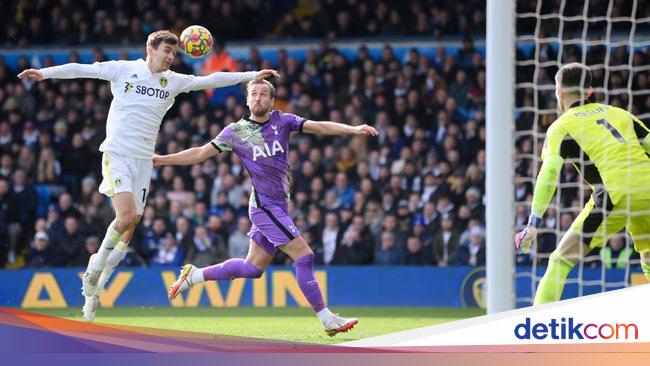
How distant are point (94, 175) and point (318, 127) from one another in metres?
10.3

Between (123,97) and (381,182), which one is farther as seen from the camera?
(381,182)

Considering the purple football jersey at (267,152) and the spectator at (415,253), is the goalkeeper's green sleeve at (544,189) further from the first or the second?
the spectator at (415,253)

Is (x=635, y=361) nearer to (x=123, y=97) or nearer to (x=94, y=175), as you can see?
(x=123, y=97)

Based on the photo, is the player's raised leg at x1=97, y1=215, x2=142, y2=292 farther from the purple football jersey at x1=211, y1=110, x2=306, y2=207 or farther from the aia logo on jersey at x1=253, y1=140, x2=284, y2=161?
the aia logo on jersey at x1=253, y1=140, x2=284, y2=161

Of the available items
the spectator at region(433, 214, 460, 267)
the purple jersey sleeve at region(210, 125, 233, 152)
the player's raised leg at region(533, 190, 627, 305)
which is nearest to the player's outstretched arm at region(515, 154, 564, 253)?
the player's raised leg at region(533, 190, 627, 305)

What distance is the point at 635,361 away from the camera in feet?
24.0

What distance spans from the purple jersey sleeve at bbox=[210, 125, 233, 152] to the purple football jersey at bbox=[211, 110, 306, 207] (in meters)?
0.04

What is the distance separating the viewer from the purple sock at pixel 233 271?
10258mm

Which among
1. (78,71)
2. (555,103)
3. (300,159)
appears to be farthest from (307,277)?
(555,103)

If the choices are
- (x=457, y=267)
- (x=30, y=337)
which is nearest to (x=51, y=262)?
(x=457, y=267)

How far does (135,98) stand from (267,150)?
1405 millimetres

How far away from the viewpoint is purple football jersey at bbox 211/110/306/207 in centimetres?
998

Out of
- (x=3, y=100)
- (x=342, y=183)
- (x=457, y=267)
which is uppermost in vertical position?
(x=3, y=100)

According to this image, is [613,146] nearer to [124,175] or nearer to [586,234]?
[586,234]
